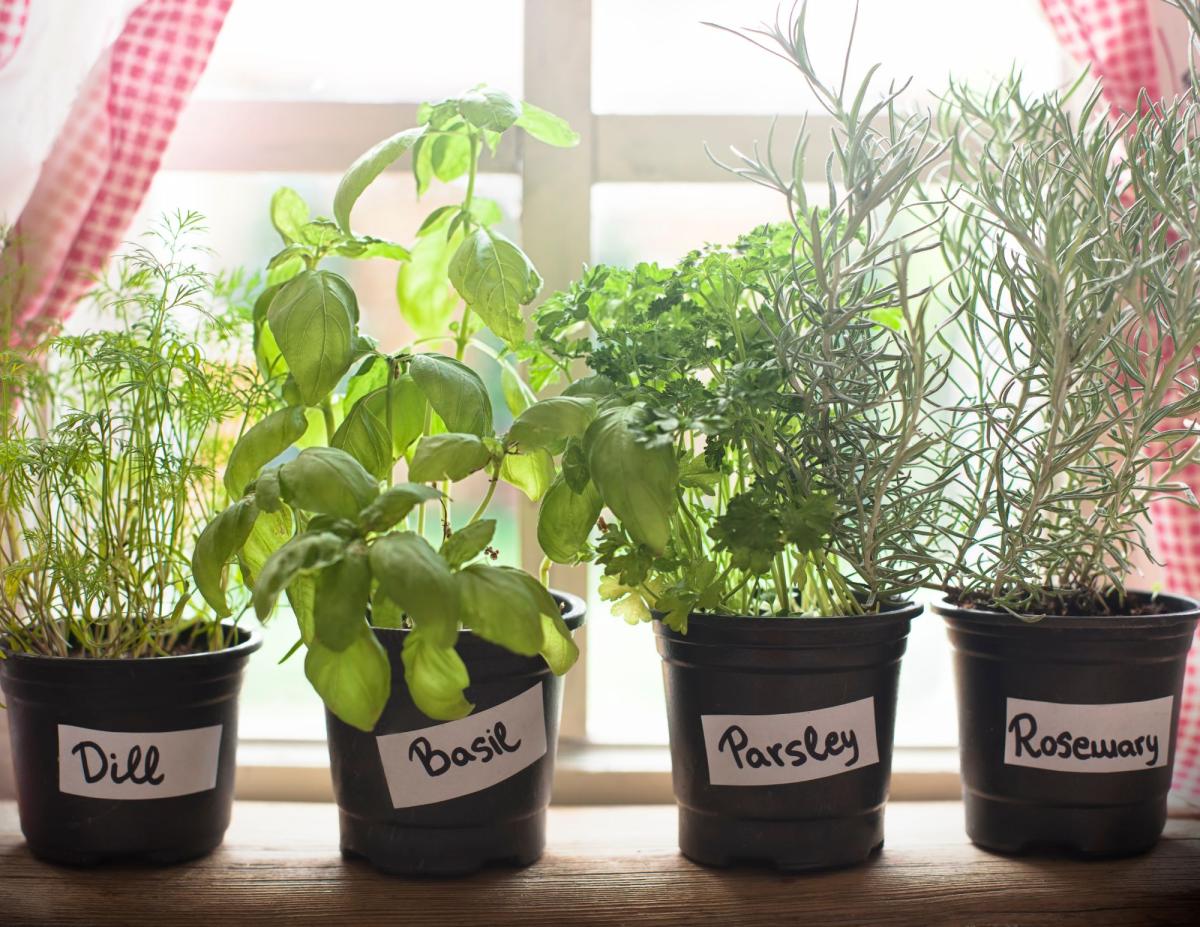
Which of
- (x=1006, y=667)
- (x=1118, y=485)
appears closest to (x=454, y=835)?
(x=1006, y=667)

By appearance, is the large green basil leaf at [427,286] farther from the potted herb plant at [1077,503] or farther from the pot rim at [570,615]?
the potted herb plant at [1077,503]

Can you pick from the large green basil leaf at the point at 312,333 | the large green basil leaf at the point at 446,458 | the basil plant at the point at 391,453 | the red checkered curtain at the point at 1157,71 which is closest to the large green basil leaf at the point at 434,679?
the basil plant at the point at 391,453

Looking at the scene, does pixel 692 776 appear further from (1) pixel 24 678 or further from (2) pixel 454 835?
(1) pixel 24 678

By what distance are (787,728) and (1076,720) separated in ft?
0.77

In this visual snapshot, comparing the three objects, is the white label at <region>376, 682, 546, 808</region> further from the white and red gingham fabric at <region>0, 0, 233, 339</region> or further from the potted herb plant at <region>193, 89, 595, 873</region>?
the white and red gingham fabric at <region>0, 0, 233, 339</region>

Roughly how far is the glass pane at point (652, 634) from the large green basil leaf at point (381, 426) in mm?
406

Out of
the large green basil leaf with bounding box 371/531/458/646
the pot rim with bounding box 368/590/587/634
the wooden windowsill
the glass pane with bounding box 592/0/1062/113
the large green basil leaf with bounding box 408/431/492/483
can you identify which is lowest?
the wooden windowsill

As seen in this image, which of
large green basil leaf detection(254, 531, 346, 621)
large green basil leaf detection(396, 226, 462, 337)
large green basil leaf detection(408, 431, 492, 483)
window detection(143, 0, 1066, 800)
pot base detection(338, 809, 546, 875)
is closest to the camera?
large green basil leaf detection(254, 531, 346, 621)

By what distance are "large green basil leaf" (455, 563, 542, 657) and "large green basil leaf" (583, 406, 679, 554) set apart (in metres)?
0.09

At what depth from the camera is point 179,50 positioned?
98cm

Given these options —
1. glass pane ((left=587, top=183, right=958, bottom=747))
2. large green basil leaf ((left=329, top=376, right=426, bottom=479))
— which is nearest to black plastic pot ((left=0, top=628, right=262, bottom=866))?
large green basil leaf ((left=329, top=376, right=426, bottom=479))

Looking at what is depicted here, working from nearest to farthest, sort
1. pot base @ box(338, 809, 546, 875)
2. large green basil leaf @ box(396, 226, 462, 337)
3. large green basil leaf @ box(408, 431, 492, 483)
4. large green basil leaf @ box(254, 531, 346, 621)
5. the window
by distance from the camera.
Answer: large green basil leaf @ box(254, 531, 346, 621) → large green basil leaf @ box(408, 431, 492, 483) → pot base @ box(338, 809, 546, 875) → large green basil leaf @ box(396, 226, 462, 337) → the window

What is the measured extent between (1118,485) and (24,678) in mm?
854

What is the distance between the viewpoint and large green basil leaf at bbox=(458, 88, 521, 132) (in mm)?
776
